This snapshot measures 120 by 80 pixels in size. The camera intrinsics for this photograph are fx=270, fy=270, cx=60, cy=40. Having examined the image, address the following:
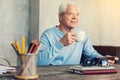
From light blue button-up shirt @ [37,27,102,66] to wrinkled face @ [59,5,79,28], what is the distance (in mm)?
111

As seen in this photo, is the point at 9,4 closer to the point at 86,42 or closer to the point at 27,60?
the point at 86,42

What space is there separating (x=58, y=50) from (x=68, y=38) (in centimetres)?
16

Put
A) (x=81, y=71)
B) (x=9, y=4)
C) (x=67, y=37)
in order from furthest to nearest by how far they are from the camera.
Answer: (x=9, y=4) → (x=67, y=37) → (x=81, y=71)

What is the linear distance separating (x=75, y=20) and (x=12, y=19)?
167 cm

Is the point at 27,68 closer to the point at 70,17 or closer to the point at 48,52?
the point at 48,52

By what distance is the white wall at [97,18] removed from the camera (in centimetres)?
371

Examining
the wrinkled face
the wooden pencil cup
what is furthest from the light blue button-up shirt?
the wooden pencil cup

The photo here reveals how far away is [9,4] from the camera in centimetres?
417

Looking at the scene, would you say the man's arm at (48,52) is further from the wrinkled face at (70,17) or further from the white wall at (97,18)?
the white wall at (97,18)

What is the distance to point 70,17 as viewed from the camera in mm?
2752

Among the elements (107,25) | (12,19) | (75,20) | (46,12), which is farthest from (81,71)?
(107,25)

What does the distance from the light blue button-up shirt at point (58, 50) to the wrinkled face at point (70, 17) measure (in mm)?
111

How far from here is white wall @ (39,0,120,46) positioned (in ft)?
12.2

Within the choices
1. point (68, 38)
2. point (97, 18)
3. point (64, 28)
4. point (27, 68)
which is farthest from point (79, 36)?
point (97, 18)
